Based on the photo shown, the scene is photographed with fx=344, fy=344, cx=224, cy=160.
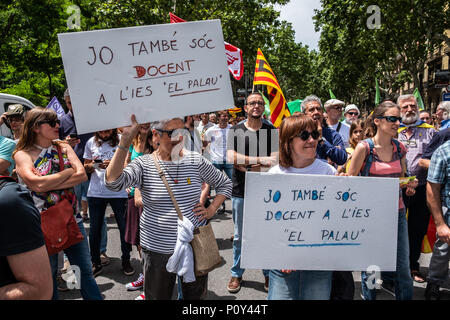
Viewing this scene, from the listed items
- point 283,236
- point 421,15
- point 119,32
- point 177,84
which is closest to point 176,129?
point 177,84

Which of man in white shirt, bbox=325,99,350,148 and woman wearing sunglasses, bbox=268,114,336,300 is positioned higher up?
man in white shirt, bbox=325,99,350,148

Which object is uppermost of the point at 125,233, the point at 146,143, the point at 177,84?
the point at 177,84

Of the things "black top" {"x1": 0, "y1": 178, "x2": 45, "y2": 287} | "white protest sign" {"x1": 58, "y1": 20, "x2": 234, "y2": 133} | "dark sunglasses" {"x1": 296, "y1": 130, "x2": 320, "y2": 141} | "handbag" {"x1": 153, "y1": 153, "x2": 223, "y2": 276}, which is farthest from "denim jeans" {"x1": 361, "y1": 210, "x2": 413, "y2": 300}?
"black top" {"x1": 0, "y1": 178, "x2": 45, "y2": 287}

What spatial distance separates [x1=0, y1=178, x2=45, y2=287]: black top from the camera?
1.31 m

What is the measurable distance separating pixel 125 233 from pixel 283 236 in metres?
2.42

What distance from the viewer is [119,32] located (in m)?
2.10

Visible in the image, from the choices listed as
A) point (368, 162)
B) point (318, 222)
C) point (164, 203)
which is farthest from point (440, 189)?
point (164, 203)

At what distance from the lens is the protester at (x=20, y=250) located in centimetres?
132

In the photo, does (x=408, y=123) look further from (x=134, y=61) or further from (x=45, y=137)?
(x=45, y=137)

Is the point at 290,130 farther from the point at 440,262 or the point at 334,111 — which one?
the point at 334,111

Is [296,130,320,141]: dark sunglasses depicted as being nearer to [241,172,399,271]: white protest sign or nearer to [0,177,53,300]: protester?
[241,172,399,271]: white protest sign

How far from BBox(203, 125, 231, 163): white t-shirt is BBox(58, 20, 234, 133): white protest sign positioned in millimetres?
4193

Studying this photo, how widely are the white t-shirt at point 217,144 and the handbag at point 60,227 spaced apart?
3.91m

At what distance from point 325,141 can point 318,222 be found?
1494mm
